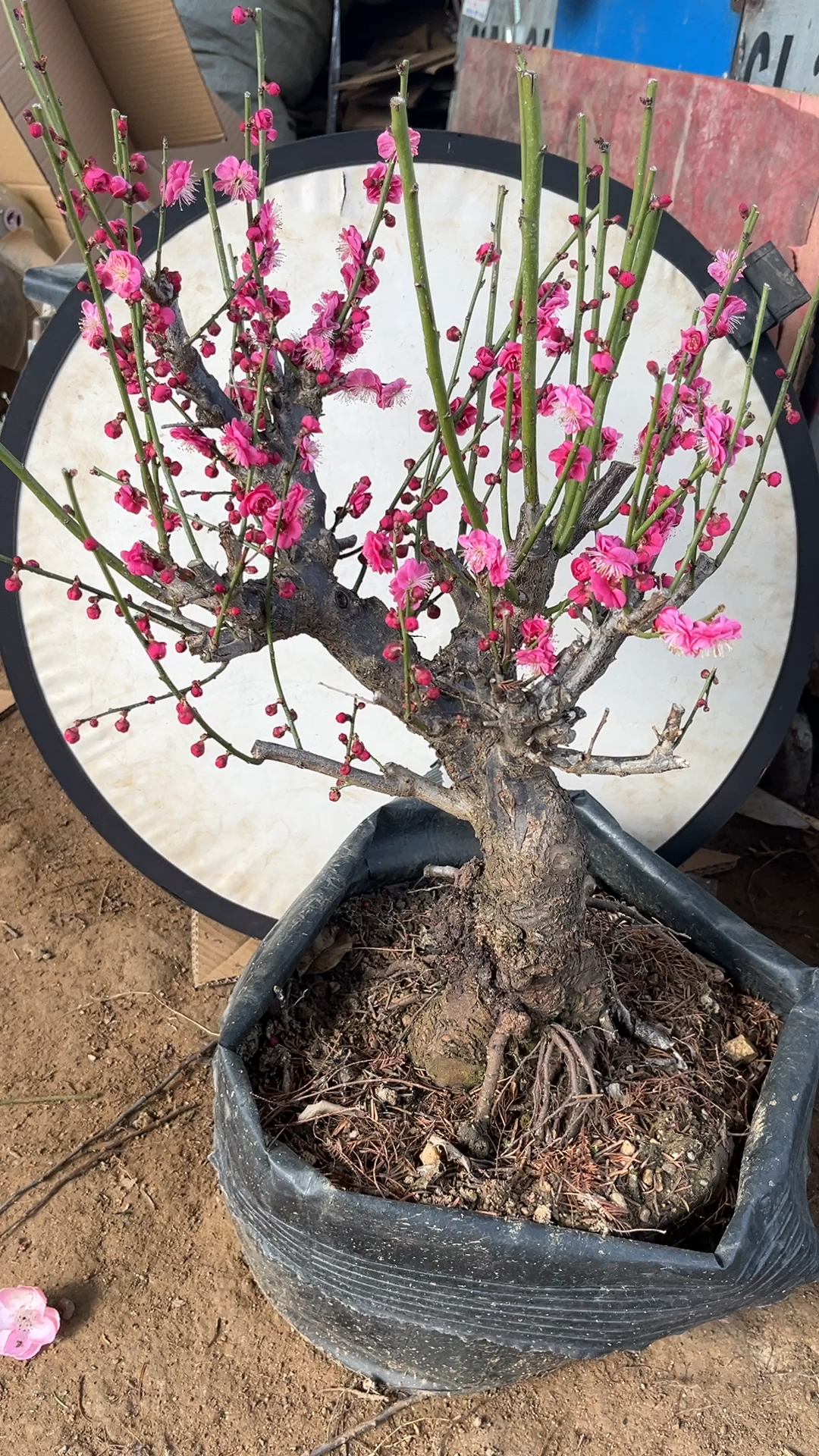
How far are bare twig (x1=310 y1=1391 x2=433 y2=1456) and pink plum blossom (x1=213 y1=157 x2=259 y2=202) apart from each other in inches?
52.1

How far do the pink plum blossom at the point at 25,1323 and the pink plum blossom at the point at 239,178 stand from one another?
1.31 metres

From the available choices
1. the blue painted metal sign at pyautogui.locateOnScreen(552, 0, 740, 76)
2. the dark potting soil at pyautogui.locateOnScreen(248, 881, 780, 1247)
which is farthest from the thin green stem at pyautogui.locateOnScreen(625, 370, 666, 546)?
the blue painted metal sign at pyautogui.locateOnScreen(552, 0, 740, 76)

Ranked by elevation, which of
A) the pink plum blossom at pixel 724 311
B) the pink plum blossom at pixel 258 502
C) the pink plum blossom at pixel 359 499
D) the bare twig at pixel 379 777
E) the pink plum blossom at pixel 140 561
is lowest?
the bare twig at pixel 379 777

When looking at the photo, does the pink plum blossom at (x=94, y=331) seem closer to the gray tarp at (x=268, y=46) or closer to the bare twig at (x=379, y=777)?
the bare twig at (x=379, y=777)

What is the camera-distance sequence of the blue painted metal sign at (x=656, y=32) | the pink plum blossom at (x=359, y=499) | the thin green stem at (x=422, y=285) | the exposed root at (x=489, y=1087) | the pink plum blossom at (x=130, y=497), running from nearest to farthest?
the thin green stem at (x=422, y=285) → the pink plum blossom at (x=130, y=497) → the pink plum blossom at (x=359, y=499) → the exposed root at (x=489, y=1087) → the blue painted metal sign at (x=656, y=32)

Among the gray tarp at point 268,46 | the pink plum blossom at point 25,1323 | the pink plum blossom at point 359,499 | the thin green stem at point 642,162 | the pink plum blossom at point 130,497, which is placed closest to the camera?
the thin green stem at point 642,162

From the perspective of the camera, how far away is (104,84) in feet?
6.15

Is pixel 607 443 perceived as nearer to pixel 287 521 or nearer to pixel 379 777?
pixel 287 521

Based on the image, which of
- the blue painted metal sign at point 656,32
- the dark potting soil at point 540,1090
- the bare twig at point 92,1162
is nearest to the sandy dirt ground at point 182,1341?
the bare twig at point 92,1162

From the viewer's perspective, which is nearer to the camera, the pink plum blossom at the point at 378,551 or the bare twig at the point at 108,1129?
the pink plum blossom at the point at 378,551

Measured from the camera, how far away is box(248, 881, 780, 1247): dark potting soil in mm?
1048

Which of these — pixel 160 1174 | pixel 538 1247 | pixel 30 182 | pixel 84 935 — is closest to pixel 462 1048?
pixel 538 1247

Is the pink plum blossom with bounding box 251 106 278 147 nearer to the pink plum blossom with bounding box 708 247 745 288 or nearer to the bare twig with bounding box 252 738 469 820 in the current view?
A: the pink plum blossom with bounding box 708 247 745 288

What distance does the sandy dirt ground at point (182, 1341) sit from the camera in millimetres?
1173
